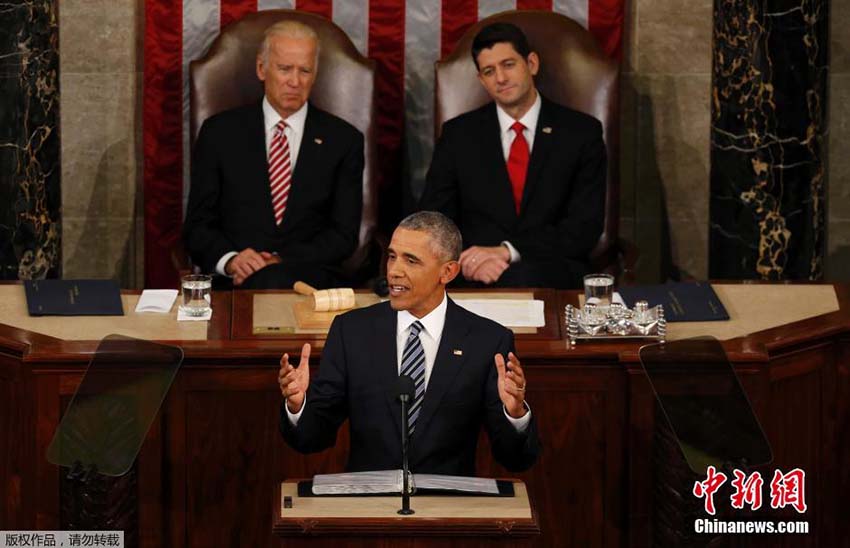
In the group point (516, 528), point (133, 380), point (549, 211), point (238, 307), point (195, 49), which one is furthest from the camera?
point (195, 49)

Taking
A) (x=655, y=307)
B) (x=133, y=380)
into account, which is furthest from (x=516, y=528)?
(x=655, y=307)

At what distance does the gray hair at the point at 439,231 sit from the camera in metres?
4.45

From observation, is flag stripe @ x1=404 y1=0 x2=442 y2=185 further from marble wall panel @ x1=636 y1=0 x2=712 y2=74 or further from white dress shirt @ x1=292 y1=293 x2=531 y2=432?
white dress shirt @ x1=292 y1=293 x2=531 y2=432

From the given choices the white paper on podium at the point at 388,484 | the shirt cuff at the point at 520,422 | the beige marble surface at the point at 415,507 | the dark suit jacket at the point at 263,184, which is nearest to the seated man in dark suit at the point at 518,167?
the dark suit jacket at the point at 263,184

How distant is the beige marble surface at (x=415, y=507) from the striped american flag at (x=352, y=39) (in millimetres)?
3570

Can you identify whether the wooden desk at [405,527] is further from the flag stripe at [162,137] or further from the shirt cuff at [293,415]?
the flag stripe at [162,137]

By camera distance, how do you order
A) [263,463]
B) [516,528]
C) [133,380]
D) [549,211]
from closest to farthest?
[516,528]
[133,380]
[263,463]
[549,211]

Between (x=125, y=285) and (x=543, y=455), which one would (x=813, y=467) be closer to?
(x=543, y=455)

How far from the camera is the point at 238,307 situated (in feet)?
18.0

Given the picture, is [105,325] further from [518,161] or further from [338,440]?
[518,161]

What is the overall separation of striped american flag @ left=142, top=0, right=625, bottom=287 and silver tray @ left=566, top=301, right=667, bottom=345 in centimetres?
233

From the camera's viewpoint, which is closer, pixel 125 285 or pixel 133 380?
pixel 133 380

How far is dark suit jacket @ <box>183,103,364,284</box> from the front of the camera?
21.7ft

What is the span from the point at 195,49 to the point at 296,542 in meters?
3.84
